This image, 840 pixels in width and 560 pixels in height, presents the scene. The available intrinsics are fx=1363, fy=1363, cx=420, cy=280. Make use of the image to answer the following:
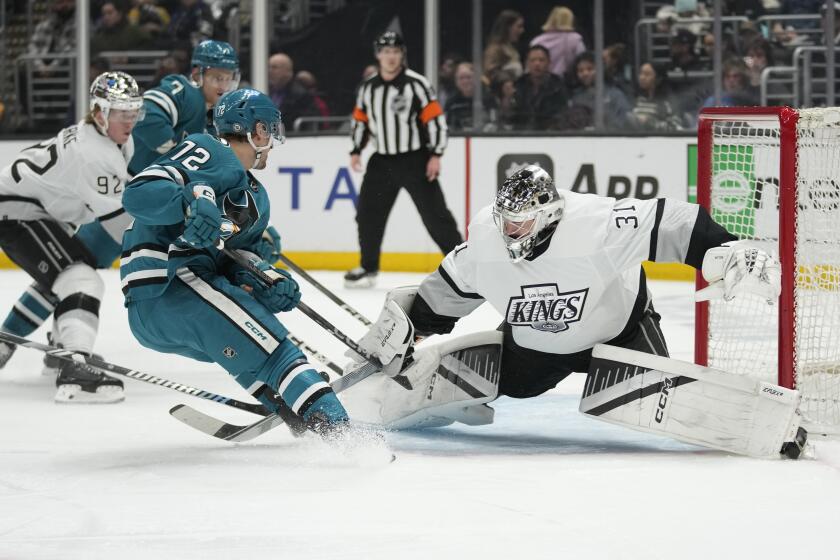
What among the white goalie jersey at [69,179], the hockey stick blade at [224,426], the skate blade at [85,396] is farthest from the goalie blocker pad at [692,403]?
the white goalie jersey at [69,179]

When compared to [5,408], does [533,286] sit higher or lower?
higher

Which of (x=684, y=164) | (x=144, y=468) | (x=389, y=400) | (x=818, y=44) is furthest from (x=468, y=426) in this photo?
(x=818, y=44)

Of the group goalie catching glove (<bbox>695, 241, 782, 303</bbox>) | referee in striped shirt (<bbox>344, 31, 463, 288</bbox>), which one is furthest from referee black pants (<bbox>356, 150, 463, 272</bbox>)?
goalie catching glove (<bbox>695, 241, 782, 303</bbox>)

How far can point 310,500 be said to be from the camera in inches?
109

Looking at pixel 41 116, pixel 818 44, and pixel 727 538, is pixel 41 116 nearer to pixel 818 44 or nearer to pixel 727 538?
pixel 818 44

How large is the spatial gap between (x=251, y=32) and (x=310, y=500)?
19.8ft

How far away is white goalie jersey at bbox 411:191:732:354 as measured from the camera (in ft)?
10.6

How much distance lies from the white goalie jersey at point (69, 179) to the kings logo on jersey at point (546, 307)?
1.67 m

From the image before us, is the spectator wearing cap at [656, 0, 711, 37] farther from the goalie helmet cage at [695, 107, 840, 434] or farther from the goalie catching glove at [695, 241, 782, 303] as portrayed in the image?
the goalie catching glove at [695, 241, 782, 303]

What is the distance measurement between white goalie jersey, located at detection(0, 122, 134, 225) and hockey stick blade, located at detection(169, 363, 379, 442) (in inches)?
47.0

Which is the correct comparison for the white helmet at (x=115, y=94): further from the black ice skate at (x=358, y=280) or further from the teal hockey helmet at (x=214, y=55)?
the black ice skate at (x=358, y=280)

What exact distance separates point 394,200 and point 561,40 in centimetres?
154

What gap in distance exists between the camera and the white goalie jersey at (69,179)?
4426mm

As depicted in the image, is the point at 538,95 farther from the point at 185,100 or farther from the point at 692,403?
the point at 692,403
